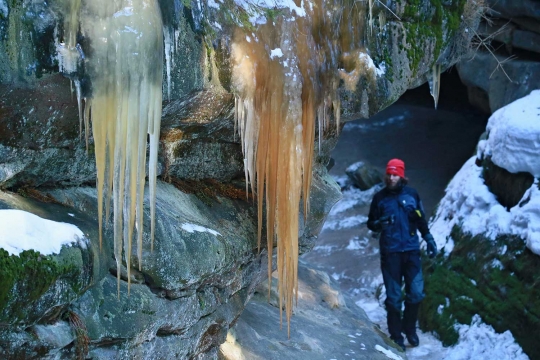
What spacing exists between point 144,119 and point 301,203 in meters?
2.04

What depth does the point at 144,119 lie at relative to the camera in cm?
354

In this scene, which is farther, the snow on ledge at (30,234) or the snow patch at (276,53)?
the snow patch at (276,53)

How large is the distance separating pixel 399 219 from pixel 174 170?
2.85 metres

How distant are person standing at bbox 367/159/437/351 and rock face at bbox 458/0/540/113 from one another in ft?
17.8

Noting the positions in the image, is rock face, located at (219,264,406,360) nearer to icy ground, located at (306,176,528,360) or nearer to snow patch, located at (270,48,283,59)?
icy ground, located at (306,176,528,360)

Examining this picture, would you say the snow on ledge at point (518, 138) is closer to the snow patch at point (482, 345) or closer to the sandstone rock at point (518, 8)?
the snow patch at point (482, 345)

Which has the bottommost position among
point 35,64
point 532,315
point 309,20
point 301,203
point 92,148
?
point 532,315

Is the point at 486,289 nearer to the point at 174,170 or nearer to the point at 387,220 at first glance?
the point at 387,220

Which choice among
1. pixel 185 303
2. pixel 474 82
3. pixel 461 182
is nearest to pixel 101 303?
pixel 185 303

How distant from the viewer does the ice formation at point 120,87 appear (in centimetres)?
→ 330

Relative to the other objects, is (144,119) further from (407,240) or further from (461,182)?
(461,182)

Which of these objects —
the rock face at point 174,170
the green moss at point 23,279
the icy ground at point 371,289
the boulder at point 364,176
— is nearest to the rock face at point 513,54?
the boulder at point 364,176

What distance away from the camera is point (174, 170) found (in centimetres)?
471

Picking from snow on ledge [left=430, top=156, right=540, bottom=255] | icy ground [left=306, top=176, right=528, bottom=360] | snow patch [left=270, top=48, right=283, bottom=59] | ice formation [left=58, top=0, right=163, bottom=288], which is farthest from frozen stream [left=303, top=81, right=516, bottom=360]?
ice formation [left=58, top=0, right=163, bottom=288]
